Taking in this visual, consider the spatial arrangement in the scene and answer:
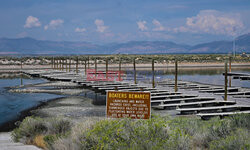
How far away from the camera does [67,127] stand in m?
9.37

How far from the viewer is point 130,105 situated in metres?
8.16

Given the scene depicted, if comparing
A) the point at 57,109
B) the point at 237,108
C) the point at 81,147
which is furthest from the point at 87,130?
the point at 57,109

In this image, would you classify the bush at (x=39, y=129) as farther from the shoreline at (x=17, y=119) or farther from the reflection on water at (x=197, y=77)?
the reflection on water at (x=197, y=77)

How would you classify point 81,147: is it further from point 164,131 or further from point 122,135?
point 164,131

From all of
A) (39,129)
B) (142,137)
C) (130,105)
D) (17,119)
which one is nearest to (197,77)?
(17,119)

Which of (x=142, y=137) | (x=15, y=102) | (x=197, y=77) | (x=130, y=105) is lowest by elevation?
(x=15, y=102)

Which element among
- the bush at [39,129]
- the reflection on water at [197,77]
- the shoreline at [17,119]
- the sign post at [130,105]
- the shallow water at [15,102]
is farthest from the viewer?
the reflection on water at [197,77]

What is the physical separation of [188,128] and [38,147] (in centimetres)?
404

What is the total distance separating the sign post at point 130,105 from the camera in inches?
320

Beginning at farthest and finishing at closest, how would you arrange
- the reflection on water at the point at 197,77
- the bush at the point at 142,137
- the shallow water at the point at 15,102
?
the reflection on water at the point at 197,77 → the shallow water at the point at 15,102 → the bush at the point at 142,137

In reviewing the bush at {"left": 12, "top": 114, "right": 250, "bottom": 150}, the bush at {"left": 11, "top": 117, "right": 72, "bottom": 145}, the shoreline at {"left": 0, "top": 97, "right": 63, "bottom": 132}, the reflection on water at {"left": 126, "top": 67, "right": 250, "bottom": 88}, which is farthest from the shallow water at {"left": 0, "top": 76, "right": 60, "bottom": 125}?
the reflection on water at {"left": 126, "top": 67, "right": 250, "bottom": 88}

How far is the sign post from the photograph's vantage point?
812cm

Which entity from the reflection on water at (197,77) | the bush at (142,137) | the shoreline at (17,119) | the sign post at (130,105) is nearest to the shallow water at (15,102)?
the shoreline at (17,119)

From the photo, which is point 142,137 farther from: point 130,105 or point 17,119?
point 17,119
